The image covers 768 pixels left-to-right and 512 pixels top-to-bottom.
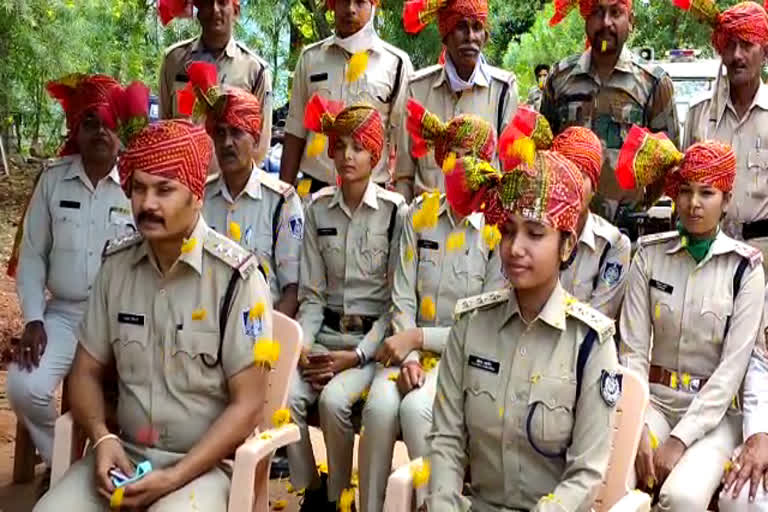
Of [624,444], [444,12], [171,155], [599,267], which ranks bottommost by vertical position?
[624,444]

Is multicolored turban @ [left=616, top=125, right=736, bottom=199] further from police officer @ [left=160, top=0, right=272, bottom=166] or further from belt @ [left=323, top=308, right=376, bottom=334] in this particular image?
police officer @ [left=160, top=0, right=272, bottom=166]

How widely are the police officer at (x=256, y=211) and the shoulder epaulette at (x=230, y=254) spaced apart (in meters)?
1.12

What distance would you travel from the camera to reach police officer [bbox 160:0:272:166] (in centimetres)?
523

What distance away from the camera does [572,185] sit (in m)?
3.00

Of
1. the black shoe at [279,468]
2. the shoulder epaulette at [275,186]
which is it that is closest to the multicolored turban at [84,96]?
the shoulder epaulette at [275,186]

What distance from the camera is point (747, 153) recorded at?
4.73 metres

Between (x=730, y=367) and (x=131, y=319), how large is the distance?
6.68 feet

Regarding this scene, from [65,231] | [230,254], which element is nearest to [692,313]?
[230,254]

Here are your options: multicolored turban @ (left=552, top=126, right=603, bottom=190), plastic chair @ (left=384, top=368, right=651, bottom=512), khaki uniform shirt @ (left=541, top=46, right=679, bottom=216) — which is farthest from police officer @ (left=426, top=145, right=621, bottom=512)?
khaki uniform shirt @ (left=541, top=46, right=679, bottom=216)

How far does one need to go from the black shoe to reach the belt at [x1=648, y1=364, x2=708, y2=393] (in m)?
1.83

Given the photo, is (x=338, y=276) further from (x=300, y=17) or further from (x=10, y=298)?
(x=300, y=17)

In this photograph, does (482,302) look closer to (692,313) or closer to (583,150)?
(692,313)

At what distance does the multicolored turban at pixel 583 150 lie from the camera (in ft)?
13.5

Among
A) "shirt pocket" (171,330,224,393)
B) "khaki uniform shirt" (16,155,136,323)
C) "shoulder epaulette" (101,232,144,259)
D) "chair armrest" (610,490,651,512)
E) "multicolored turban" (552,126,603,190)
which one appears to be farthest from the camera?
"khaki uniform shirt" (16,155,136,323)
